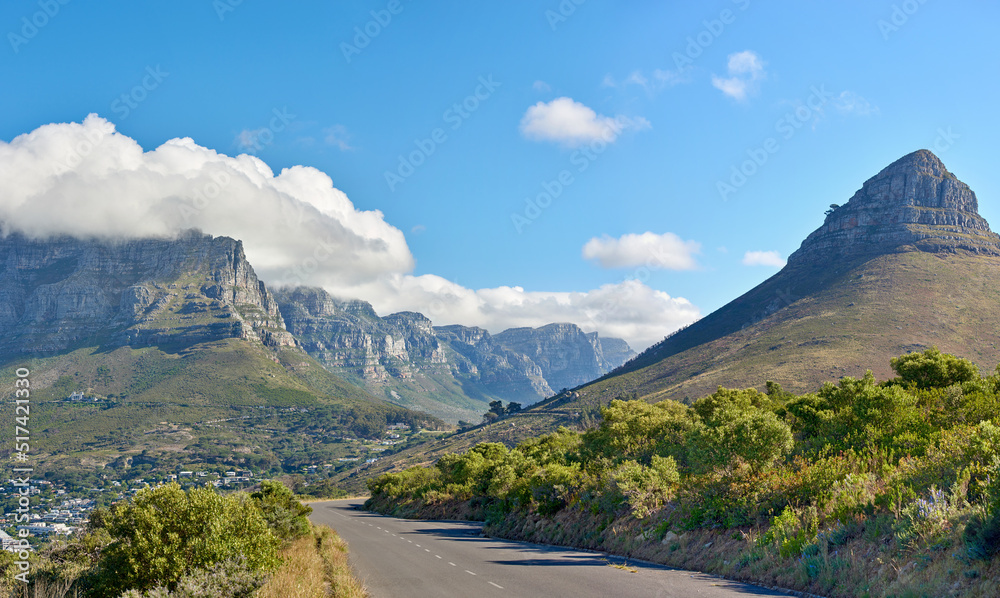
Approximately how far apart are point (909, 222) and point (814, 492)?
202 m

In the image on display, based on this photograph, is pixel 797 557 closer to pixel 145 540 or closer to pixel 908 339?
pixel 145 540

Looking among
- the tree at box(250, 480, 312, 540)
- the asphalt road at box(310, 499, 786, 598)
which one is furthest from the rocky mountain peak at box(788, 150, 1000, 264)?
the tree at box(250, 480, 312, 540)

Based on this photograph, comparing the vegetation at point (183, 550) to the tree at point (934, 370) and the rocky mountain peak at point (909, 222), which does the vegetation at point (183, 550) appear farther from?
the rocky mountain peak at point (909, 222)

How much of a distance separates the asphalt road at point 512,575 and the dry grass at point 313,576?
2.75 ft

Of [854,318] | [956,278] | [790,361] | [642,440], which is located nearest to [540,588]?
[642,440]

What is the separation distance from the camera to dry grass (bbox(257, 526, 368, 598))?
1430cm

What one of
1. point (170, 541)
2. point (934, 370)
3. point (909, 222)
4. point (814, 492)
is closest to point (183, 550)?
point (170, 541)

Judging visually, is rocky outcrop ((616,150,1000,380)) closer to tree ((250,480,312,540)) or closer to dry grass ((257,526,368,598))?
tree ((250,480,312,540))

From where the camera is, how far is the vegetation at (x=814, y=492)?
40.5 ft

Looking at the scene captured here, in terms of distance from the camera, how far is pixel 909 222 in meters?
179

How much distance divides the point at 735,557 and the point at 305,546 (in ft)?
66.3

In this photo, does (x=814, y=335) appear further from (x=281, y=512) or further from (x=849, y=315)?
(x=281, y=512)

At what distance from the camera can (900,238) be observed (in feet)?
561

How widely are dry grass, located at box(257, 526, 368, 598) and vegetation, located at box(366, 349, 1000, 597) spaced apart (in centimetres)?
1086
